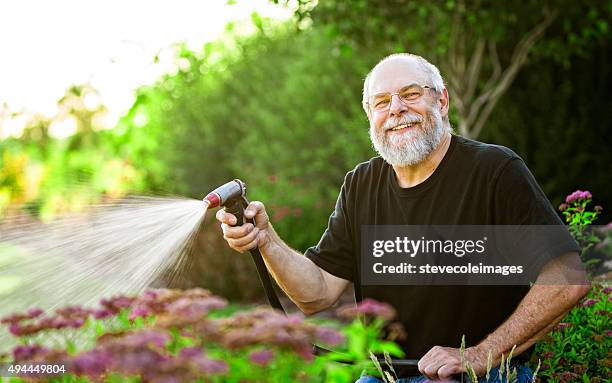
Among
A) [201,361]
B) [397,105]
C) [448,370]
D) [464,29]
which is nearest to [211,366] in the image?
[201,361]

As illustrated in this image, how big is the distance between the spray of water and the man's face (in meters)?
0.80

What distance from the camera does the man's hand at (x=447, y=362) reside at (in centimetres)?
239

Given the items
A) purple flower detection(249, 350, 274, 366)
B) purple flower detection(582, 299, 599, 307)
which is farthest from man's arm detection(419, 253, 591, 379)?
purple flower detection(249, 350, 274, 366)

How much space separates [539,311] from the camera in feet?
8.14

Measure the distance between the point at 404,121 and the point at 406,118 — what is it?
14 millimetres

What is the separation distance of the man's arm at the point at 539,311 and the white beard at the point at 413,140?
67 centimetres

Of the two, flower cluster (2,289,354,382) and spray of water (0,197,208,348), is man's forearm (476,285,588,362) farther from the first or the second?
spray of water (0,197,208,348)

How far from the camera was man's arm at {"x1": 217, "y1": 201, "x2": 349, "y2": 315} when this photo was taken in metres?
2.74

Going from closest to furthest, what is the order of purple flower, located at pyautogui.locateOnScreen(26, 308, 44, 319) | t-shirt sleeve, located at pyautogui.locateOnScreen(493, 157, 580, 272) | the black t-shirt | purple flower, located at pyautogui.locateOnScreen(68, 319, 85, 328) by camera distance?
purple flower, located at pyautogui.locateOnScreen(68, 319, 85, 328) < purple flower, located at pyautogui.locateOnScreen(26, 308, 44, 319) < t-shirt sleeve, located at pyautogui.locateOnScreen(493, 157, 580, 272) < the black t-shirt

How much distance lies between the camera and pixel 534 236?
2.56 metres

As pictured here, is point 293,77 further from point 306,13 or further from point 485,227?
point 485,227

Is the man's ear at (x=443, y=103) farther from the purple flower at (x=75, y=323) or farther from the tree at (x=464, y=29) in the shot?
the tree at (x=464, y=29)

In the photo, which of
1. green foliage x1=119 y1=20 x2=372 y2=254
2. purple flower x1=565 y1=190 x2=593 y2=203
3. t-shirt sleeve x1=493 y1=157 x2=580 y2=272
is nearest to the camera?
t-shirt sleeve x1=493 y1=157 x2=580 y2=272

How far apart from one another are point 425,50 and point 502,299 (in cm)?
656
